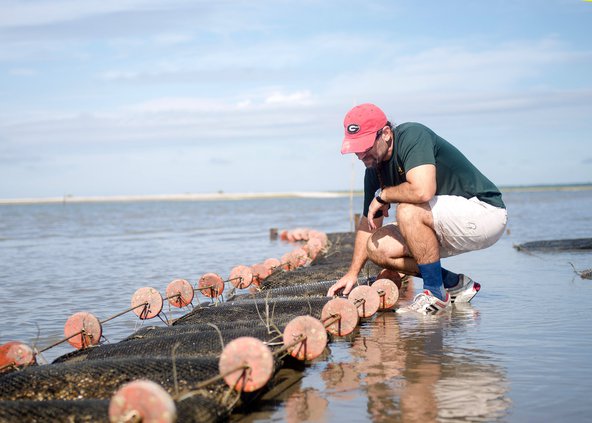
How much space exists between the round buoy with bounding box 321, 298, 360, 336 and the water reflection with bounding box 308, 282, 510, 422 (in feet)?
0.48

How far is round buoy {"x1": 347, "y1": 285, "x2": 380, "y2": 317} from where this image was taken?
20.7ft

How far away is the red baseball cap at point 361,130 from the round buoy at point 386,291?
1484mm

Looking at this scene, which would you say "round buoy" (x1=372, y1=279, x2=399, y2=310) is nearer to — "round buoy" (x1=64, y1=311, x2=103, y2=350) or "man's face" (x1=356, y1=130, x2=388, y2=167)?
"man's face" (x1=356, y1=130, x2=388, y2=167)

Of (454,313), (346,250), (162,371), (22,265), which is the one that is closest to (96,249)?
(22,265)

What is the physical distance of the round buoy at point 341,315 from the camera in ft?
18.1

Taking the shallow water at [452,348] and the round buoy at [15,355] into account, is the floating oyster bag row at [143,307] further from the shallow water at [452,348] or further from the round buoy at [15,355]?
the shallow water at [452,348]

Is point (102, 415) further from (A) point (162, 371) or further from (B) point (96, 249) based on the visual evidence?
(B) point (96, 249)

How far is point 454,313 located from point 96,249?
15.4 m

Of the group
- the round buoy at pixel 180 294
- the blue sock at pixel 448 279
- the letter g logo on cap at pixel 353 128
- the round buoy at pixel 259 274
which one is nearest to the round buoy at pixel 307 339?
the letter g logo on cap at pixel 353 128

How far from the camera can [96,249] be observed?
20.5 metres

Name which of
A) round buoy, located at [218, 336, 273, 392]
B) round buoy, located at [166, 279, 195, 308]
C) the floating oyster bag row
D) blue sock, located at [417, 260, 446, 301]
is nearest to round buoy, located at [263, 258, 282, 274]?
the floating oyster bag row

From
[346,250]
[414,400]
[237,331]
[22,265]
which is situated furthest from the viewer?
[22,265]

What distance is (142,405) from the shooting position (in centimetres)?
303

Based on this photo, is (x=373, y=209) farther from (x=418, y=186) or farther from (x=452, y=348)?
(x=452, y=348)
